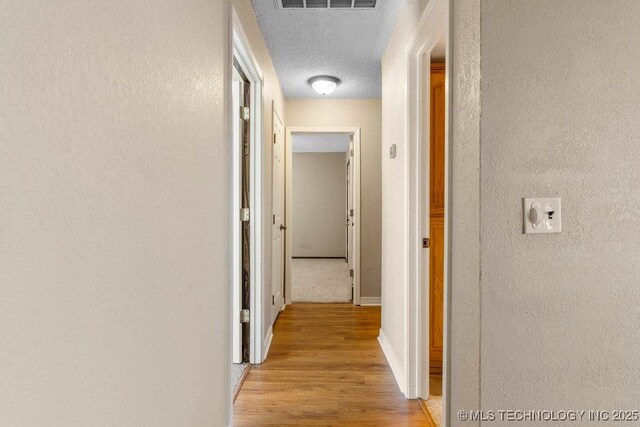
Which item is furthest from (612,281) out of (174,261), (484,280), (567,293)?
(174,261)

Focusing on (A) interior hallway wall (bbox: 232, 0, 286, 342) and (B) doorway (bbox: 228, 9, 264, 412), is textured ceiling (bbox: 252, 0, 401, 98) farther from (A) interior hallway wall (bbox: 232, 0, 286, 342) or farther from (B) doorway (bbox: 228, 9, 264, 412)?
(B) doorway (bbox: 228, 9, 264, 412)

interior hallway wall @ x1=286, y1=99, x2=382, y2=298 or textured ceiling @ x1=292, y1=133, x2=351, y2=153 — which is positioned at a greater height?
textured ceiling @ x1=292, y1=133, x2=351, y2=153

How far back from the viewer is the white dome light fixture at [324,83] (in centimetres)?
359

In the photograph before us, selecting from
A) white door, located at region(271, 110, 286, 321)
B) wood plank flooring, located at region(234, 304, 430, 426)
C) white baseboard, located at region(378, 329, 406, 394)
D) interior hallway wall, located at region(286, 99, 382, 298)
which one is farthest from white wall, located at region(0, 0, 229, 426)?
interior hallway wall, located at region(286, 99, 382, 298)

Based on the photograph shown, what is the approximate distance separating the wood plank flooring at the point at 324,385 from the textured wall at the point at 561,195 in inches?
39.5

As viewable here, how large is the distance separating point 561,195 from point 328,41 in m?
2.22

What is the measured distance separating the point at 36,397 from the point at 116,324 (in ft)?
0.74

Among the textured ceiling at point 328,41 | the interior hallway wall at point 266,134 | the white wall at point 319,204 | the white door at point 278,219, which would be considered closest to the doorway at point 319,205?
the white wall at point 319,204

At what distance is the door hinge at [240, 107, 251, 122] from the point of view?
256 cm

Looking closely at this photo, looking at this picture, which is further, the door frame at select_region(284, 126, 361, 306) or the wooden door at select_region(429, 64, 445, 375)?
the door frame at select_region(284, 126, 361, 306)

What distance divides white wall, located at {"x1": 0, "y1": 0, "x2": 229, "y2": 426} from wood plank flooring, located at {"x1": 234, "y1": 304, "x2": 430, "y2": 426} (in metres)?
0.80

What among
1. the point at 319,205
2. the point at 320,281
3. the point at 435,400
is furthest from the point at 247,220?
the point at 319,205

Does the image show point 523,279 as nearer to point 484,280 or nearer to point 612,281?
point 484,280

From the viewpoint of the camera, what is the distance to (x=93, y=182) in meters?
0.73
